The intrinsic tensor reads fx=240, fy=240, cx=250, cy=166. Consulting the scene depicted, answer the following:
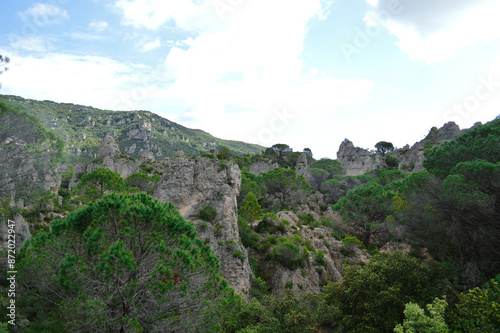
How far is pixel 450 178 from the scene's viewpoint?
51.6 feet

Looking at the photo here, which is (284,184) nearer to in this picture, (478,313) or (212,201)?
(212,201)

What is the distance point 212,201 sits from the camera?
20672 mm

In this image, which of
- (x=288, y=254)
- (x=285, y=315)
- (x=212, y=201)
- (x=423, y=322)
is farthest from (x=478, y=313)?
(x=212, y=201)

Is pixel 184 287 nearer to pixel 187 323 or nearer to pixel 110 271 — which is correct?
pixel 187 323

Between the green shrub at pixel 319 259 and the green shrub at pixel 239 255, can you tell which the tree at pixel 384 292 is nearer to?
the green shrub at pixel 239 255

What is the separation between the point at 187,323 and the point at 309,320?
5.77m

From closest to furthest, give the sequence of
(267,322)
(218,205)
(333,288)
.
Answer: (267,322) < (333,288) < (218,205)

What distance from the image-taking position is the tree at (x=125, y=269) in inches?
292

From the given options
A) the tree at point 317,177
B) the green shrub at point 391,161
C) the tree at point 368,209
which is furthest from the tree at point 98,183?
the green shrub at point 391,161

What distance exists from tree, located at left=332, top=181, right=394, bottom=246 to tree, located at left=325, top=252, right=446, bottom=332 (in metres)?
17.6

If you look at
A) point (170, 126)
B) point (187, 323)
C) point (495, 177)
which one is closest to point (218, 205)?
point (187, 323)

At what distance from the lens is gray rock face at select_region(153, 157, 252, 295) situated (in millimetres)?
17266

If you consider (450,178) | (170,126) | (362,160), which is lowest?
(450,178)

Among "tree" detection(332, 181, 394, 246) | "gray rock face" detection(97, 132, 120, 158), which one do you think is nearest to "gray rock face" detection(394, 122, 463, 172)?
"tree" detection(332, 181, 394, 246)
